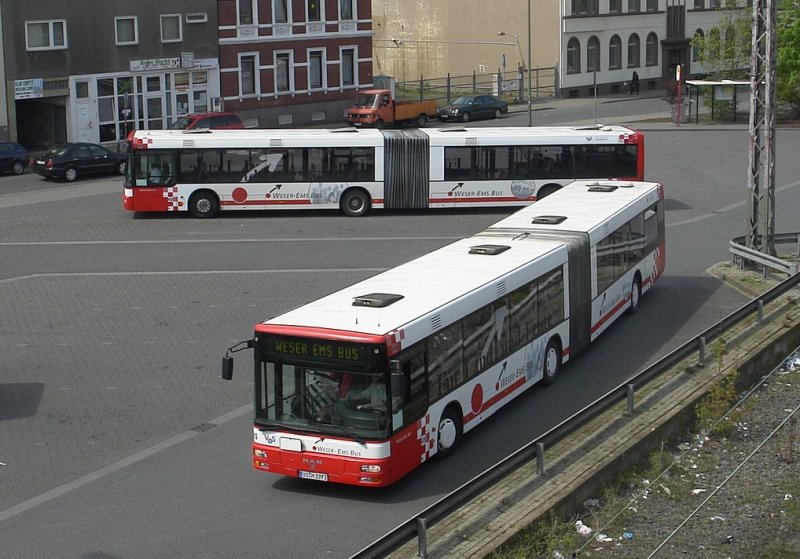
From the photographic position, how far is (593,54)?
7419cm

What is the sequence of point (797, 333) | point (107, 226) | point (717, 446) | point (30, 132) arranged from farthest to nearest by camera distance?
point (30, 132) < point (107, 226) < point (797, 333) < point (717, 446)

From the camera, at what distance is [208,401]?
709 inches

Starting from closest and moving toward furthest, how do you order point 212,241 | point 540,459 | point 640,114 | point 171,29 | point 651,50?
1. point 540,459
2. point 212,241
3. point 171,29
4. point 640,114
5. point 651,50

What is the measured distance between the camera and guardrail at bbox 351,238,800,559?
1141 centimetres

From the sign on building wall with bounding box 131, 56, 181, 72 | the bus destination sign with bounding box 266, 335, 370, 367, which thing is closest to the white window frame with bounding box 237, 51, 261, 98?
the sign on building wall with bounding box 131, 56, 181, 72

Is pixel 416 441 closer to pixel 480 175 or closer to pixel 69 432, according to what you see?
pixel 69 432

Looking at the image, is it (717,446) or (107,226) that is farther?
(107,226)

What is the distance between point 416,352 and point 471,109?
47028 millimetres

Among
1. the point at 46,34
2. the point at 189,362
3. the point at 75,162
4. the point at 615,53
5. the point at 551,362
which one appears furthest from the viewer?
the point at 615,53

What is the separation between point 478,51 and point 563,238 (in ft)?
183

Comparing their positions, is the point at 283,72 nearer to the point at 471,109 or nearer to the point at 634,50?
the point at 471,109

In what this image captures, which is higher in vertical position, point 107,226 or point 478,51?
point 478,51

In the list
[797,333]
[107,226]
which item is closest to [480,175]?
[107,226]

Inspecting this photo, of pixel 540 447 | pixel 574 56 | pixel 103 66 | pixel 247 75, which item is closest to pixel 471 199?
pixel 540 447
